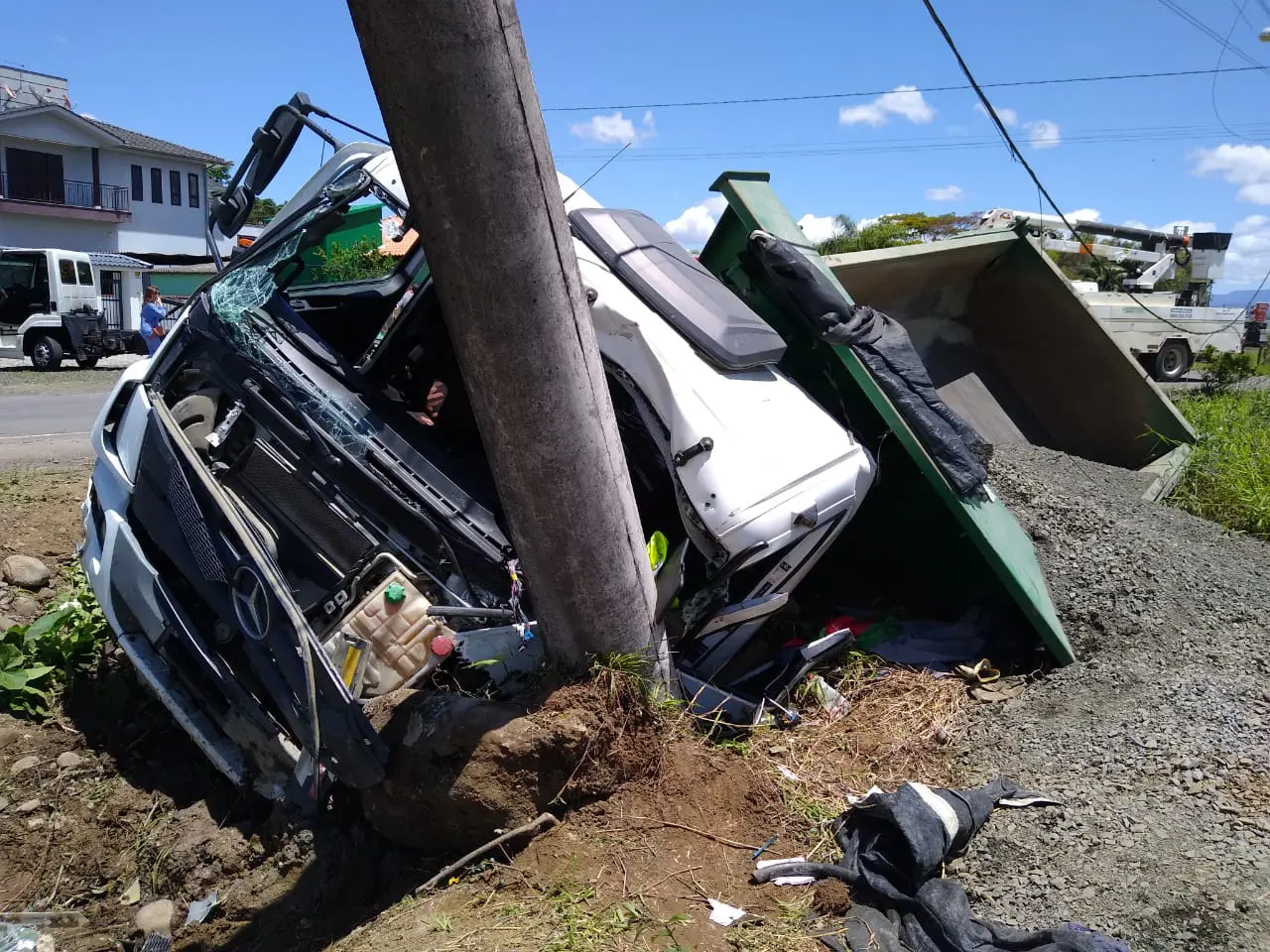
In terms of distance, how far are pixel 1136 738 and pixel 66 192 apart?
36.6m

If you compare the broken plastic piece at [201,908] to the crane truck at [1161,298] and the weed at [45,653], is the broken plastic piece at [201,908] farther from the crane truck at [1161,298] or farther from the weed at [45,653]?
the crane truck at [1161,298]

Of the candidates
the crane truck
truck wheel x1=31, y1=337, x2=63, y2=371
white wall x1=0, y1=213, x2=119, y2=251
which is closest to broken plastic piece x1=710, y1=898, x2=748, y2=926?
the crane truck

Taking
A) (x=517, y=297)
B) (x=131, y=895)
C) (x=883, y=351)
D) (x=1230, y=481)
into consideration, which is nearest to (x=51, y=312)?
(x=131, y=895)

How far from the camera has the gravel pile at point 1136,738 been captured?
8.74 ft

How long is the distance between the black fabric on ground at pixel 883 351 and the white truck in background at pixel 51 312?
1739cm

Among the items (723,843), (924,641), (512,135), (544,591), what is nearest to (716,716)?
(723,843)

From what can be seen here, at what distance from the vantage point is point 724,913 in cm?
266

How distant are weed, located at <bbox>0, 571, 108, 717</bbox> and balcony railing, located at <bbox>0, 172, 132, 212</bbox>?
31.8 metres

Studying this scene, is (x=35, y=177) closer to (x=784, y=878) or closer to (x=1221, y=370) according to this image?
(x=1221, y=370)

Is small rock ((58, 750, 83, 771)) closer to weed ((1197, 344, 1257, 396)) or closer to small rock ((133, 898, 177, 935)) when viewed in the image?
small rock ((133, 898, 177, 935))

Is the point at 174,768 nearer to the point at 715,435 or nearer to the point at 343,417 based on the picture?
the point at 343,417

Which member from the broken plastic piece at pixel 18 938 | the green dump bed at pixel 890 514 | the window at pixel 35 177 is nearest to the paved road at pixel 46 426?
the broken plastic piece at pixel 18 938

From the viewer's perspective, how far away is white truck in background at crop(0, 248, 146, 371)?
18141 millimetres

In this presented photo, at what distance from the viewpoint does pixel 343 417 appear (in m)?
3.61
